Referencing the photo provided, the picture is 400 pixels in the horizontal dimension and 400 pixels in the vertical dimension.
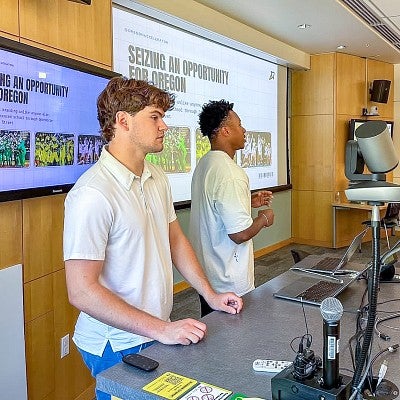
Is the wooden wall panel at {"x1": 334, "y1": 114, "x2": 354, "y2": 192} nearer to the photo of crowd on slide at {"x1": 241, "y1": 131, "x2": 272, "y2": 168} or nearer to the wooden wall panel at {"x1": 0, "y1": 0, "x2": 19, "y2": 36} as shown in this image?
the photo of crowd on slide at {"x1": 241, "y1": 131, "x2": 272, "y2": 168}

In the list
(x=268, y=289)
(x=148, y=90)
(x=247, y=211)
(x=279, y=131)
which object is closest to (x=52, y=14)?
(x=148, y=90)

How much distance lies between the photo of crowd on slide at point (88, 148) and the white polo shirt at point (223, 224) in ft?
2.63

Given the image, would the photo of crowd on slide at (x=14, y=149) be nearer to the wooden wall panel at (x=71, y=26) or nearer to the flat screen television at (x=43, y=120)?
the flat screen television at (x=43, y=120)

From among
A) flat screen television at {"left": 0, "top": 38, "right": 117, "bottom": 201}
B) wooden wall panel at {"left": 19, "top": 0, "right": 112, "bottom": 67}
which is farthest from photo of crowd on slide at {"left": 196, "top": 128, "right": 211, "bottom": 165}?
flat screen television at {"left": 0, "top": 38, "right": 117, "bottom": 201}

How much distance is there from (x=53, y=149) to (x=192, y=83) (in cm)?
252

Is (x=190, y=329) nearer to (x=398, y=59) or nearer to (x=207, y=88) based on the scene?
(x=207, y=88)

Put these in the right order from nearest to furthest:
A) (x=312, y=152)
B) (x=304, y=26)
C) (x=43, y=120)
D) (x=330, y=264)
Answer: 1. (x=330, y=264)
2. (x=43, y=120)
3. (x=304, y=26)
4. (x=312, y=152)

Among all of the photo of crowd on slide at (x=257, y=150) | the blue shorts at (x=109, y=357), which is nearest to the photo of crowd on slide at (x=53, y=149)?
the blue shorts at (x=109, y=357)

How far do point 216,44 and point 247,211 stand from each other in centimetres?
338

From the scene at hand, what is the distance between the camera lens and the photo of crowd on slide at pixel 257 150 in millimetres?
5781

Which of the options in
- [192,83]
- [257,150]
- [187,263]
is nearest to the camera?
[187,263]

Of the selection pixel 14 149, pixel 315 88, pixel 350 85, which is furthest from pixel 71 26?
pixel 350 85

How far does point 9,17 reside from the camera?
2.15 meters

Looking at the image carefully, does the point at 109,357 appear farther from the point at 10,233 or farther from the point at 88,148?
the point at 88,148
